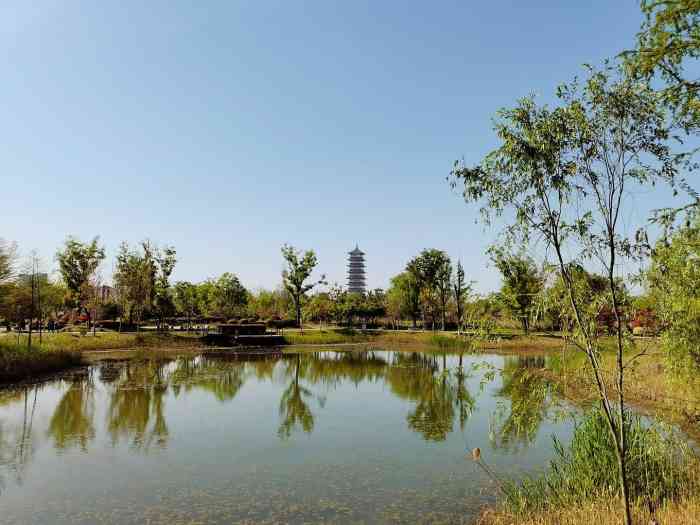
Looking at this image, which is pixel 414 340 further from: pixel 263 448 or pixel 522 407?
pixel 522 407

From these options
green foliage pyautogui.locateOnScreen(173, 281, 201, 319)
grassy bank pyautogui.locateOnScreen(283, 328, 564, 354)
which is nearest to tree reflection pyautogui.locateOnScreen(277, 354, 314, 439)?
grassy bank pyautogui.locateOnScreen(283, 328, 564, 354)

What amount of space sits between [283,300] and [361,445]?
210 feet

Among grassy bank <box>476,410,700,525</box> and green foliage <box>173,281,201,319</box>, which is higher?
green foliage <box>173,281,201,319</box>

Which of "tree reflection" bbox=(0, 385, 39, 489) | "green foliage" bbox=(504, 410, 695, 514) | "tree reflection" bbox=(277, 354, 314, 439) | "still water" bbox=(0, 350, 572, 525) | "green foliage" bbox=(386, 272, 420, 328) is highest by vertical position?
"green foliage" bbox=(386, 272, 420, 328)

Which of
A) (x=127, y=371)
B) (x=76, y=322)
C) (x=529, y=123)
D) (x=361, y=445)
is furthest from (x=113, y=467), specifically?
(x=76, y=322)

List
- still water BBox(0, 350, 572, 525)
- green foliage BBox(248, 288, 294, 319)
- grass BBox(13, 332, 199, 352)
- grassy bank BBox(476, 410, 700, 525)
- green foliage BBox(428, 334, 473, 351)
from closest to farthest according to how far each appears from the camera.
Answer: grassy bank BBox(476, 410, 700, 525) < still water BBox(0, 350, 572, 525) < grass BBox(13, 332, 199, 352) < green foliage BBox(428, 334, 473, 351) < green foliage BBox(248, 288, 294, 319)

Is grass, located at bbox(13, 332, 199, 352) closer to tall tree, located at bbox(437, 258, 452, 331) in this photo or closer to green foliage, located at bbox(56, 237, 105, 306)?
green foliage, located at bbox(56, 237, 105, 306)

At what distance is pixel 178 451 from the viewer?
13789 mm

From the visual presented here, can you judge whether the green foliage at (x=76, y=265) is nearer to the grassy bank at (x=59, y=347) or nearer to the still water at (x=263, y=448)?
the grassy bank at (x=59, y=347)

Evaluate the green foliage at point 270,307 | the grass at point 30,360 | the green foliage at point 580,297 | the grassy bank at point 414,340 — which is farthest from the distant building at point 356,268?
the green foliage at point 580,297

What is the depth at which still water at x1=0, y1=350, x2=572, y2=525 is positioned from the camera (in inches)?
374

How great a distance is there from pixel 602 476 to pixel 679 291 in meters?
3.47

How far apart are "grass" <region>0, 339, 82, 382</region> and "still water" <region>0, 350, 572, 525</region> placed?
1.80 m

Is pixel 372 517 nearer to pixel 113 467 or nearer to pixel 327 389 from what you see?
pixel 113 467
